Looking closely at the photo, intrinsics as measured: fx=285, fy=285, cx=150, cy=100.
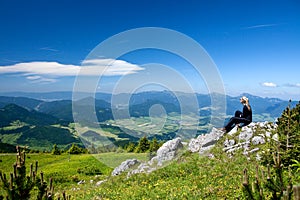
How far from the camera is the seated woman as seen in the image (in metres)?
25.7

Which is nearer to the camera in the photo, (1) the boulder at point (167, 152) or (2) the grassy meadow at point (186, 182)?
(2) the grassy meadow at point (186, 182)

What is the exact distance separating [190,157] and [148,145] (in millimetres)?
37863

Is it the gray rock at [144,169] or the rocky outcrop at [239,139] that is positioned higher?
the rocky outcrop at [239,139]

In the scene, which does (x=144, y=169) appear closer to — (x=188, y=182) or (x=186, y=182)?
(x=186, y=182)

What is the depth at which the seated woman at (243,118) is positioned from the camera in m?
25.7

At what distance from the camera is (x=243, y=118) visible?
26297 mm

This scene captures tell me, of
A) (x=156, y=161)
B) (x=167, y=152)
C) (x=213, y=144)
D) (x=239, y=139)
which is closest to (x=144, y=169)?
(x=156, y=161)

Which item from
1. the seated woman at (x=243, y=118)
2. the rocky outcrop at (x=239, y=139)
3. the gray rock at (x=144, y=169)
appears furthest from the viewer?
the seated woman at (x=243, y=118)

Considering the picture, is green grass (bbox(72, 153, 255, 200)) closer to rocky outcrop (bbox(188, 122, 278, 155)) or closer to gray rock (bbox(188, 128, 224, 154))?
gray rock (bbox(188, 128, 224, 154))

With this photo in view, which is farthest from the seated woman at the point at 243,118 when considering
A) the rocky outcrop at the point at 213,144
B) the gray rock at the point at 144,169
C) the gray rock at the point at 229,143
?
the gray rock at the point at 144,169

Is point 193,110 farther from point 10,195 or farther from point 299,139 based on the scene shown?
point 10,195

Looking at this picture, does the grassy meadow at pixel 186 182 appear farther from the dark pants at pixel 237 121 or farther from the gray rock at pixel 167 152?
the dark pants at pixel 237 121

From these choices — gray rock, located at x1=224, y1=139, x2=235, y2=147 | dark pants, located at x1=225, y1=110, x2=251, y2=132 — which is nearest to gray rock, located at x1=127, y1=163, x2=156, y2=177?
gray rock, located at x1=224, y1=139, x2=235, y2=147

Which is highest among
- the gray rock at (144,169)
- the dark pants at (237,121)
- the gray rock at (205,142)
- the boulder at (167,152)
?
the dark pants at (237,121)
